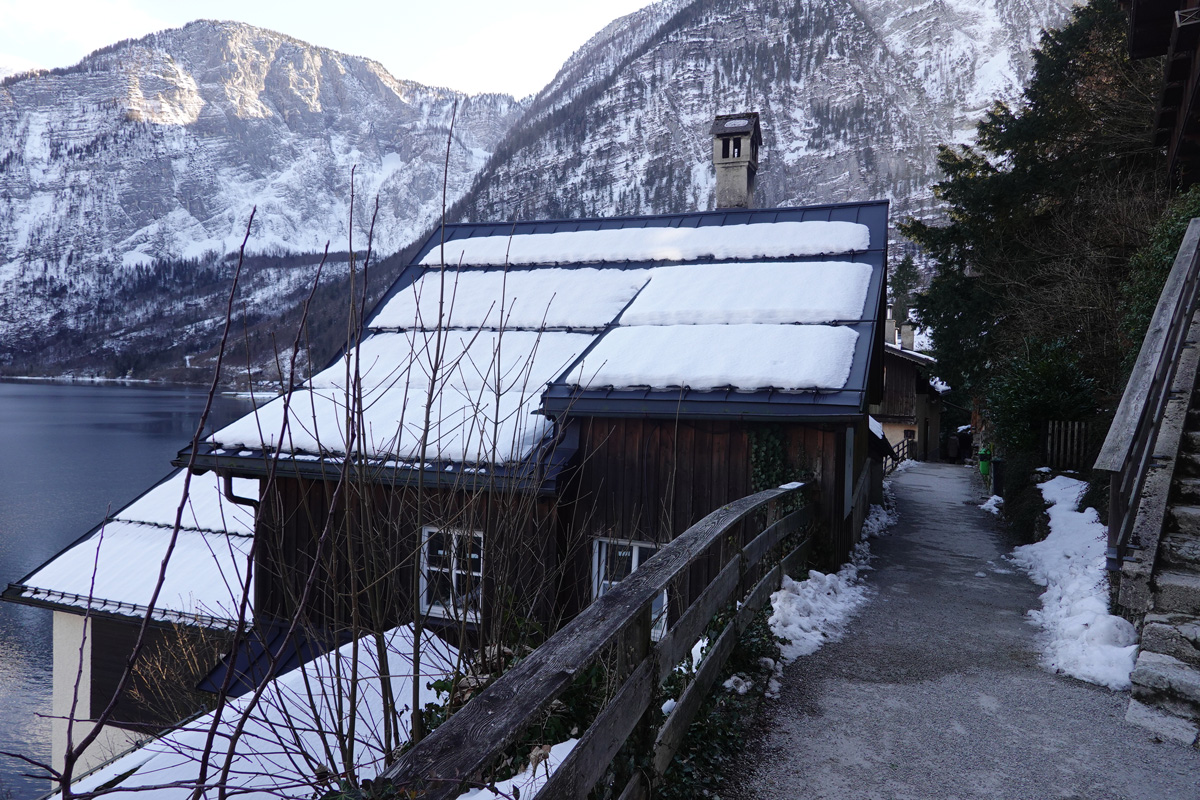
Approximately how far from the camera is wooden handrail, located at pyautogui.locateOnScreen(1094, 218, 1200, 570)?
4109mm

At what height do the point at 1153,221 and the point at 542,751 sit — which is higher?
the point at 1153,221

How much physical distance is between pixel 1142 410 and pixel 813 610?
2.50 m

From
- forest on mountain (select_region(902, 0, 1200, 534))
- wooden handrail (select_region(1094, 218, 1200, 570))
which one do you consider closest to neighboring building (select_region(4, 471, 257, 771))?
wooden handrail (select_region(1094, 218, 1200, 570))

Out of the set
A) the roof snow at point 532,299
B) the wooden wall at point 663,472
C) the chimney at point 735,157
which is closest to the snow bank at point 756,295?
the roof snow at point 532,299

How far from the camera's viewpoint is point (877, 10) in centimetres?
19500

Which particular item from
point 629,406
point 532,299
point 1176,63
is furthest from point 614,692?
point 1176,63

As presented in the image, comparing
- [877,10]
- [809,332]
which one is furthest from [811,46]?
[809,332]

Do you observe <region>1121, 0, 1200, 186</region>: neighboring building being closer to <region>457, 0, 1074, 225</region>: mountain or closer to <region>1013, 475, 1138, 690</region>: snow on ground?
<region>1013, 475, 1138, 690</region>: snow on ground

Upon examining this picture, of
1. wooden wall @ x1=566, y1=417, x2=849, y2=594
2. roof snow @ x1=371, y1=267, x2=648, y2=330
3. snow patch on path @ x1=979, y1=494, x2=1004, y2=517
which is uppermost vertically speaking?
roof snow @ x1=371, y1=267, x2=648, y2=330

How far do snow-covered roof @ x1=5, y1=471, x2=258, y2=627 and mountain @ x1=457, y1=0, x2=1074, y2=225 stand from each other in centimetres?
13356

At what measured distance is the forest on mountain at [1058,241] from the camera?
11.7 metres

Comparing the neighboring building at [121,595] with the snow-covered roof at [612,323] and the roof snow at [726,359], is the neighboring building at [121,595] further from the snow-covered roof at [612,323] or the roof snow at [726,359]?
the roof snow at [726,359]

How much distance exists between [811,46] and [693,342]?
20345 centimetres

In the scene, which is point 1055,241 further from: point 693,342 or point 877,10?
point 877,10
